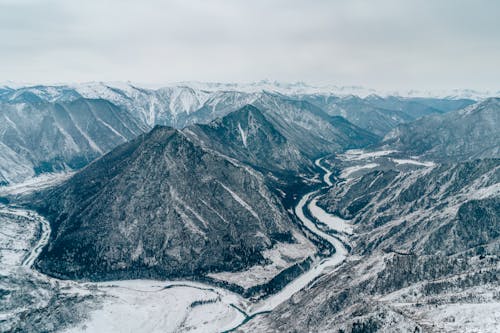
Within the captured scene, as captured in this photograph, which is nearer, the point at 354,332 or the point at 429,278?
the point at 354,332

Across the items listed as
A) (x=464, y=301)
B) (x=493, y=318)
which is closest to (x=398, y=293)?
(x=464, y=301)

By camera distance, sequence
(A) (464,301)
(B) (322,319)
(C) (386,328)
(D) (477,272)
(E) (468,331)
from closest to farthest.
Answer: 1. (E) (468,331)
2. (C) (386,328)
3. (A) (464,301)
4. (D) (477,272)
5. (B) (322,319)

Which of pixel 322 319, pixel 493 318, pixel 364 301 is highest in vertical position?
pixel 493 318

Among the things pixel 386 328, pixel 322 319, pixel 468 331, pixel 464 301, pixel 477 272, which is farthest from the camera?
pixel 322 319

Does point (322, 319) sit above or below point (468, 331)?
below

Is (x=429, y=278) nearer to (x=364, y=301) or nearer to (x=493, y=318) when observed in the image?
(x=364, y=301)

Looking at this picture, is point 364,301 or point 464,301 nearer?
point 464,301

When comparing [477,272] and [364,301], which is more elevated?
[477,272]

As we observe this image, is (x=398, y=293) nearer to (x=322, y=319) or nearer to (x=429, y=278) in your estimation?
(x=429, y=278)
